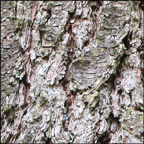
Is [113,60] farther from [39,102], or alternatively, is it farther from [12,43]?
[12,43]

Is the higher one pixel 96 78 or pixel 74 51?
pixel 74 51

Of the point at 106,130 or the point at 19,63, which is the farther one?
the point at 19,63

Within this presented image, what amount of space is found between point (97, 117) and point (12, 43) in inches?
19.9

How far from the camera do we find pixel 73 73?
27.0 inches

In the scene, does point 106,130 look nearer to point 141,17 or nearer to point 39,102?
point 39,102

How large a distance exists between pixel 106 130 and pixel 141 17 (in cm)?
49

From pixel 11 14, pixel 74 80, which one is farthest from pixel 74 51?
A: pixel 11 14

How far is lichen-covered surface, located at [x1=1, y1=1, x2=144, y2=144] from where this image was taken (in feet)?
2.08

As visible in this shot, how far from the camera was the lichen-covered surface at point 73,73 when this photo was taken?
0.64 m

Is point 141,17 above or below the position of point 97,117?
above

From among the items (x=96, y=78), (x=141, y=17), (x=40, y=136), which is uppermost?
(x=141, y=17)

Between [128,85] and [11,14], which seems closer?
[128,85]

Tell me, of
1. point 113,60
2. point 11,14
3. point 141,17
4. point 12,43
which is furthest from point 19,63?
point 141,17

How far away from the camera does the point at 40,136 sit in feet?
2.10
